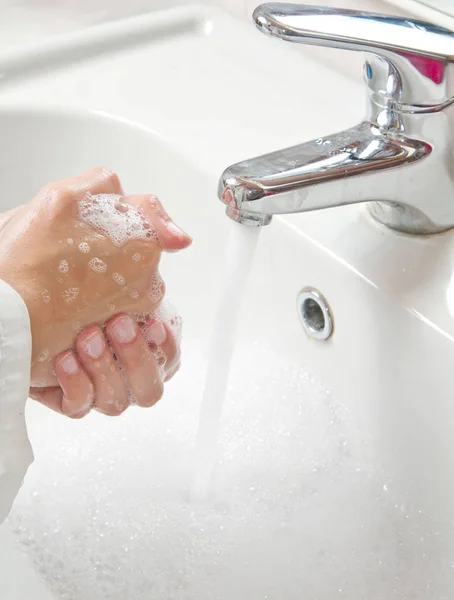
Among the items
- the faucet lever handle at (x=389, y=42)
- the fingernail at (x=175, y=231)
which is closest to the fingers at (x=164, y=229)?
the fingernail at (x=175, y=231)

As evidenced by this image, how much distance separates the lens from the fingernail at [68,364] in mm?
454

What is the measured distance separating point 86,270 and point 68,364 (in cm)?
5

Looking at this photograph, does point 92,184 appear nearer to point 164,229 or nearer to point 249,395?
point 164,229

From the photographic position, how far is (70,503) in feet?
1.92

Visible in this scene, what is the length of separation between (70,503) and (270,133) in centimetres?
29

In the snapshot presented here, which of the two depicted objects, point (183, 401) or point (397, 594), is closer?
point (397, 594)

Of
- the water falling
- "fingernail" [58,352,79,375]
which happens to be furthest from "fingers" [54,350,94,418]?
the water falling

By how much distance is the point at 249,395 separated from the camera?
2.08 ft

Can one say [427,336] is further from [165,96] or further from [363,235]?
[165,96]

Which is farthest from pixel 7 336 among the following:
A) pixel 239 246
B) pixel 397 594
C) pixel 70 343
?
pixel 397 594

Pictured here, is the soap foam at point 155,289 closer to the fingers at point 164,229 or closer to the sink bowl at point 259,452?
the fingers at point 164,229

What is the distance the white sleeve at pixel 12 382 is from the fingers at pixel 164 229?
0.26ft

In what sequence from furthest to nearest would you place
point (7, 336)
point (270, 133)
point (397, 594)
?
point (270, 133)
point (397, 594)
point (7, 336)

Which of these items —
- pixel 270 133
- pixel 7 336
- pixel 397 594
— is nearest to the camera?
pixel 7 336
